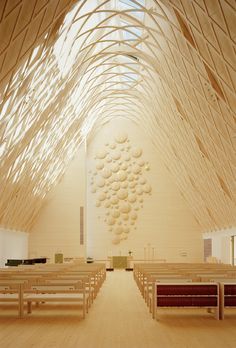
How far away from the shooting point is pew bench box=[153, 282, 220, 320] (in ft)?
43.3

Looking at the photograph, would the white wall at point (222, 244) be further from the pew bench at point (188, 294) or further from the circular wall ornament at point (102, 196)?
the pew bench at point (188, 294)

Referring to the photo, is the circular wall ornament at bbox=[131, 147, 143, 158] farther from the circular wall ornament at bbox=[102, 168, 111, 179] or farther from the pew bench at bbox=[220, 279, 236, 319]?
the pew bench at bbox=[220, 279, 236, 319]

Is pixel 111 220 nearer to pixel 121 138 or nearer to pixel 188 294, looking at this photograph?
pixel 121 138

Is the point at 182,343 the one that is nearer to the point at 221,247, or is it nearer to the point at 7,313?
the point at 7,313

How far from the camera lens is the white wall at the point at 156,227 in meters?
41.8

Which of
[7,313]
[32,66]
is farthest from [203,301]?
[32,66]

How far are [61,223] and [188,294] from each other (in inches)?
1077

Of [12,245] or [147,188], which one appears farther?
[147,188]

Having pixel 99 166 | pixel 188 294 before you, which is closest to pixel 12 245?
pixel 99 166

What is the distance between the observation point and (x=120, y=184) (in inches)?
1661

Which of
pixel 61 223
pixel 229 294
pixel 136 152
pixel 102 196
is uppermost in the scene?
pixel 136 152

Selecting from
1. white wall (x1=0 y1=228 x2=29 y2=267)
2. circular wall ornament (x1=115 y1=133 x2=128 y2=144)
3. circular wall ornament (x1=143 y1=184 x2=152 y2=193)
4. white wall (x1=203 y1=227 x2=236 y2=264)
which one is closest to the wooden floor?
white wall (x1=0 y1=228 x2=29 y2=267)

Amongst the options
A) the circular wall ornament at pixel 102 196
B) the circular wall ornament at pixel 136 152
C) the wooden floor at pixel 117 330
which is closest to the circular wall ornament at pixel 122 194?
the circular wall ornament at pixel 102 196

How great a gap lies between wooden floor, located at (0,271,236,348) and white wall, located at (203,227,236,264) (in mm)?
18471
